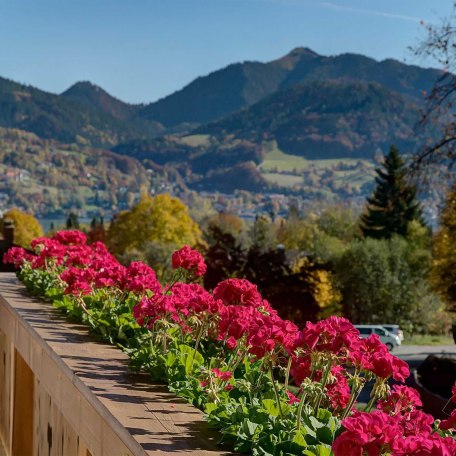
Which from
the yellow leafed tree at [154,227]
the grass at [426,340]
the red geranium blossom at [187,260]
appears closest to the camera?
the red geranium blossom at [187,260]

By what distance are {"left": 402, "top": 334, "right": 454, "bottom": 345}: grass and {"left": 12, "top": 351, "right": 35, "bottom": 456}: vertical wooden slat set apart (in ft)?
114

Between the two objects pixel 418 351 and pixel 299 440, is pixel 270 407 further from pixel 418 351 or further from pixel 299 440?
pixel 418 351

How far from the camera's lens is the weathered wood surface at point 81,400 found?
1543 millimetres

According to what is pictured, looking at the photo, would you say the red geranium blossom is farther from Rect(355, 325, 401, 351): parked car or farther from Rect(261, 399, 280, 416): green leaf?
Rect(355, 325, 401, 351): parked car

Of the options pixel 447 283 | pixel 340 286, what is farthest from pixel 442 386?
pixel 340 286

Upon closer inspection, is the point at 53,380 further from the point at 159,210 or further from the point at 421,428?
the point at 159,210

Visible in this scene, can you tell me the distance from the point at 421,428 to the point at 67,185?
7350 inches

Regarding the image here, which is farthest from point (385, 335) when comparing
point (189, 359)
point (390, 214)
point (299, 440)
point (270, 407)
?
point (299, 440)

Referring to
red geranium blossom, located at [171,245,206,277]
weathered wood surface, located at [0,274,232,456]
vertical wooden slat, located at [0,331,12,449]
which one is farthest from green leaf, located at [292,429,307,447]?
vertical wooden slat, located at [0,331,12,449]

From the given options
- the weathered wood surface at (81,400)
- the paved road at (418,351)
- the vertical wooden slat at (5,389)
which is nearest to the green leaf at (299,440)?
the weathered wood surface at (81,400)

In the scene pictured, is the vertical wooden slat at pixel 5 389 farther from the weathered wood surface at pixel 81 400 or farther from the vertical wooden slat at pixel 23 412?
the vertical wooden slat at pixel 23 412

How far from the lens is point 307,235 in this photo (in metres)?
66.8

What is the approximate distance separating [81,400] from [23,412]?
1.21 meters

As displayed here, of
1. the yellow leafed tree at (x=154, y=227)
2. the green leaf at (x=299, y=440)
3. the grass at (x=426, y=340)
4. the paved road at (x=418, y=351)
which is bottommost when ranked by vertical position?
the grass at (x=426, y=340)
